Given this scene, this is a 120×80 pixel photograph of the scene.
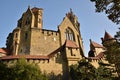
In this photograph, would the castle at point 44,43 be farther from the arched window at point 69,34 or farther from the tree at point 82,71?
the tree at point 82,71

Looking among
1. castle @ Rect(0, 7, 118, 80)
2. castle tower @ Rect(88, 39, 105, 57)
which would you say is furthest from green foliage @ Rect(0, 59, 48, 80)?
castle tower @ Rect(88, 39, 105, 57)

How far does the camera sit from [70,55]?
104ft

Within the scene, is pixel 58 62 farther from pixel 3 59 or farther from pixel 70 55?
pixel 3 59

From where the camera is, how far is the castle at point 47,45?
99.9ft

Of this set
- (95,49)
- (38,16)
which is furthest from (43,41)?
(95,49)

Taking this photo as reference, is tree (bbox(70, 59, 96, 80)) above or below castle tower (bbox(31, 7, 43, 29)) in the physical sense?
below

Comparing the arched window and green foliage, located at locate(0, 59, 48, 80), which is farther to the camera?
the arched window

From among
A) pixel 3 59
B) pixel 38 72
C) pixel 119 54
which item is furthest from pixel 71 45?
pixel 119 54

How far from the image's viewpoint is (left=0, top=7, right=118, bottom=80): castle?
3045 cm

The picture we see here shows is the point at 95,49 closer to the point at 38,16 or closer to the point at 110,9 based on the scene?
the point at 38,16

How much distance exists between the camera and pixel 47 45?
4169cm

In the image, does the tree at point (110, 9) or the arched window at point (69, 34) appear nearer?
the tree at point (110, 9)

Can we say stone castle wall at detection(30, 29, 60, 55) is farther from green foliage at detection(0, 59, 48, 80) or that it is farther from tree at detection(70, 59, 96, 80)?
green foliage at detection(0, 59, 48, 80)

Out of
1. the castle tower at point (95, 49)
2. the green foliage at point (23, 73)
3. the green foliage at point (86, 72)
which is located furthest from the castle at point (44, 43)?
the green foliage at point (23, 73)
